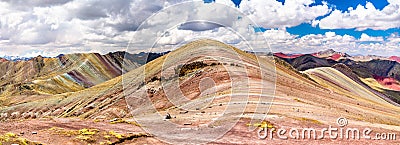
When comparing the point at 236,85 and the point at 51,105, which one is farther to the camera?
the point at 51,105

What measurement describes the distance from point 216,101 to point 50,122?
24.7 metres

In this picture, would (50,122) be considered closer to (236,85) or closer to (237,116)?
(237,116)

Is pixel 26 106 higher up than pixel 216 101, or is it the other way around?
pixel 216 101

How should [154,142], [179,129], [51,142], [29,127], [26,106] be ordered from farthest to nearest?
[26,106] < [179,129] < [29,127] < [154,142] < [51,142]

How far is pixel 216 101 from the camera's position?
167 ft

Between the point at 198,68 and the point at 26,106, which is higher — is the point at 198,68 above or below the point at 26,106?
above

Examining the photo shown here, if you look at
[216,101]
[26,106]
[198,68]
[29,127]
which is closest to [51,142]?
[29,127]

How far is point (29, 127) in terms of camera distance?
28906mm

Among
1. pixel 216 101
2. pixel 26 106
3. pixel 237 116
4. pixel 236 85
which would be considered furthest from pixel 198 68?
pixel 26 106

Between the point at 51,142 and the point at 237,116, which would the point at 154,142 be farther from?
the point at 237,116

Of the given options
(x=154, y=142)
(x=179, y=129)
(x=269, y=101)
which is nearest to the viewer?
(x=154, y=142)

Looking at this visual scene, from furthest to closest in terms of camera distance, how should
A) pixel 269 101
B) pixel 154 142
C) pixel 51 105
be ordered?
pixel 51 105, pixel 269 101, pixel 154 142

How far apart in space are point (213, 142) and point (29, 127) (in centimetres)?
1554

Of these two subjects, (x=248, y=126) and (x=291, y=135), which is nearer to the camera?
(x=291, y=135)
